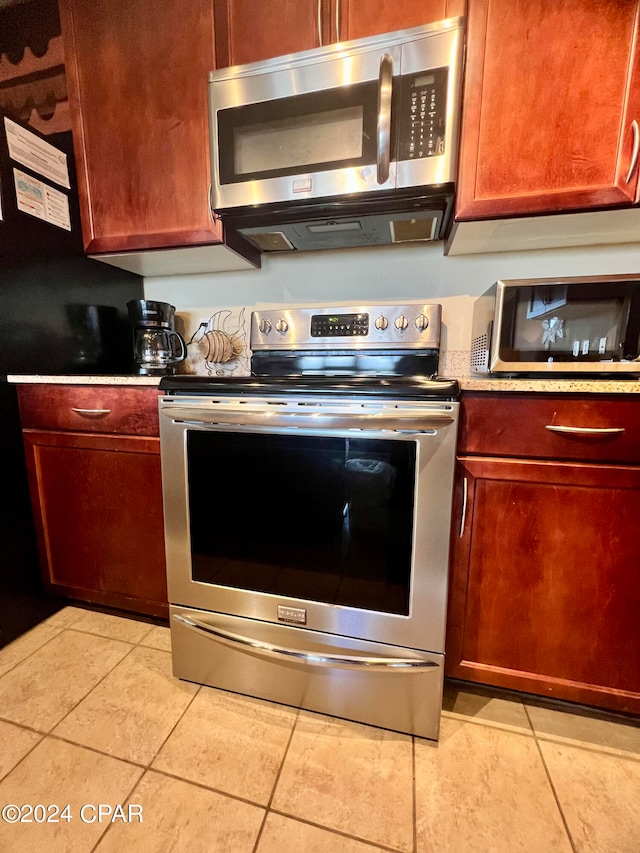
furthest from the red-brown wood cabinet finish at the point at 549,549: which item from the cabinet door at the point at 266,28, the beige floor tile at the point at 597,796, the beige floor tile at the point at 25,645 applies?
the beige floor tile at the point at 25,645

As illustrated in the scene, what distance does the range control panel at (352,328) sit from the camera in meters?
1.21

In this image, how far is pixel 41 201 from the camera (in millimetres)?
1223

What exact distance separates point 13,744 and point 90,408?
35.4 inches

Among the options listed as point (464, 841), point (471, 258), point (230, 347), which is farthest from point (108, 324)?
point (464, 841)

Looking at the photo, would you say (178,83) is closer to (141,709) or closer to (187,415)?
(187,415)

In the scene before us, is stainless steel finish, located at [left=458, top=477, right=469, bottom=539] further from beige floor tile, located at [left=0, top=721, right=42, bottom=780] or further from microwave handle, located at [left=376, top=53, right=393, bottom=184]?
beige floor tile, located at [left=0, top=721, right=42, bottom=780]

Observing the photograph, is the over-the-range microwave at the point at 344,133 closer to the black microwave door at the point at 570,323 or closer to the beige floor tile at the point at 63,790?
the black microwave door at the point at 570,323

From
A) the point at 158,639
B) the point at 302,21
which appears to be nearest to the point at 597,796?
the point at 158,639

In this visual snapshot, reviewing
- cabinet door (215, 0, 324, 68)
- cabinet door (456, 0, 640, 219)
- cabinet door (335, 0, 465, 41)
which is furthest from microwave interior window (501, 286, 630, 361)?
cabinet door (215, 0, 324, 68)

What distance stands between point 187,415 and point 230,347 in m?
0.68

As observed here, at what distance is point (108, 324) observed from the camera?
154 cm

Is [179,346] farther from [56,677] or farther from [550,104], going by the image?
[550,104]

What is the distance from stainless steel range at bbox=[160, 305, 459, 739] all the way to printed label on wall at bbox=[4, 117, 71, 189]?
0.98 meters

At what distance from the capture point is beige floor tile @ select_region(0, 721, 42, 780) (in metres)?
0.84
